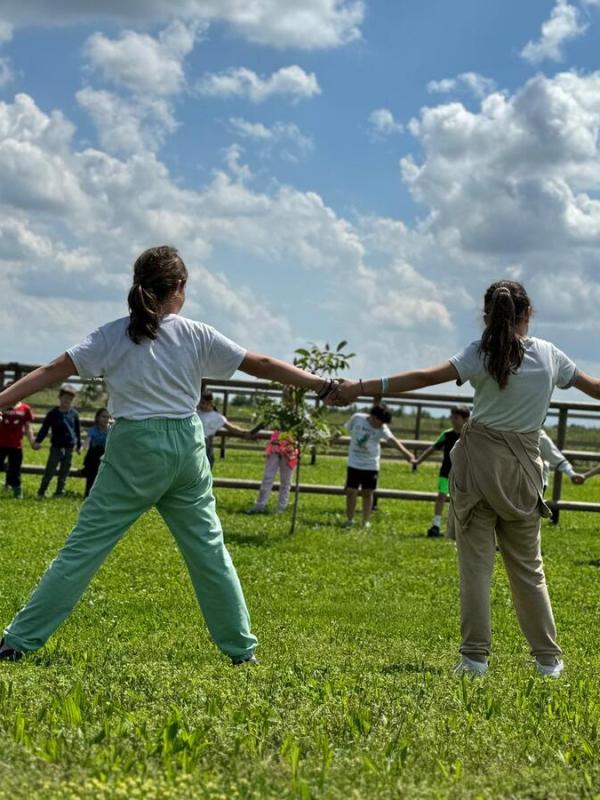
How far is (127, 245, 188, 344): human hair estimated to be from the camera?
5.71m

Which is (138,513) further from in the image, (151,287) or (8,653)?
(151,287)

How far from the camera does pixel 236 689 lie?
16.5 feet

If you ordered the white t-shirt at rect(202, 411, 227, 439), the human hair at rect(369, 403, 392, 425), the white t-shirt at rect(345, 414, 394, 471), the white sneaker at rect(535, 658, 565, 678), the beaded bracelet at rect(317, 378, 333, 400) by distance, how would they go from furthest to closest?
1. the white t-shirt at rect(202, 411, 227, 439)
2. the white t-shirt at rect(345, 414, 394, 471)
3. the human hair at rect(369, 403, 392, 425)
4. the beaded bracelet at rect(317, 378, 333, 400)
5. the white sneaker at rect(535, 658, 565, 678)

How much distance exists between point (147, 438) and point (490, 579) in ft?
7.22

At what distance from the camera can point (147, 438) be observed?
5.67m

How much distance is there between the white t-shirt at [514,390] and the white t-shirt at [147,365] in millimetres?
1531

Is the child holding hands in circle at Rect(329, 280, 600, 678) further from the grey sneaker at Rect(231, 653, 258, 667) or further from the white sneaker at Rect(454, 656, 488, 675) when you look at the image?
the grey sneaker at Rect(231, 653, 258, 667)

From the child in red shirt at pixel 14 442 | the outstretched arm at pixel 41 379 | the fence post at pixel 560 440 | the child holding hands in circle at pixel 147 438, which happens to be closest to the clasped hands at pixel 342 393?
the child holding hands in circle at pixel 147 438

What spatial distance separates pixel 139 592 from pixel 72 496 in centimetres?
852

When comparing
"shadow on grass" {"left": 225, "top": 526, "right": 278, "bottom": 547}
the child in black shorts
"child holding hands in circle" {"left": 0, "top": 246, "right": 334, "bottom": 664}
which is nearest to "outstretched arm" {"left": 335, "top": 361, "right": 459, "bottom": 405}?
"child holding hands in circle" {"left": 0, "top": 246, "right": 334, "bottom": 664}

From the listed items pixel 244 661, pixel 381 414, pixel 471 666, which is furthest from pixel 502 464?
pixel 381 414

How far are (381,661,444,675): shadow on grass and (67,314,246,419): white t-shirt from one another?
1.91 meters

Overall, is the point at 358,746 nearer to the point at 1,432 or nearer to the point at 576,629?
the point at 576,629

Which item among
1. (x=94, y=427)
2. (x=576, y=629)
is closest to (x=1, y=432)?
(x=94, y=427)
